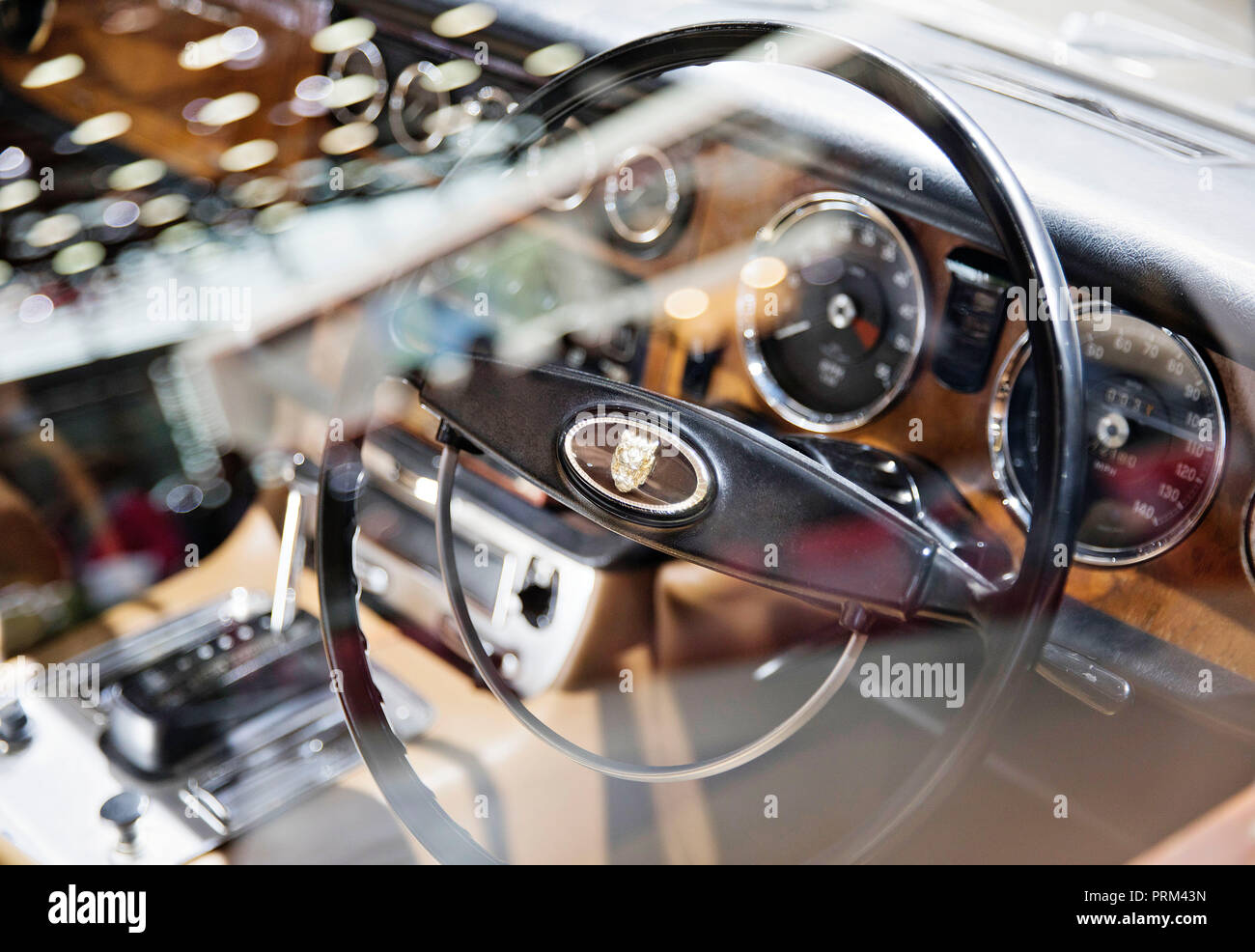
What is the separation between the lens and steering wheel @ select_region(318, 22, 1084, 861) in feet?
2.01

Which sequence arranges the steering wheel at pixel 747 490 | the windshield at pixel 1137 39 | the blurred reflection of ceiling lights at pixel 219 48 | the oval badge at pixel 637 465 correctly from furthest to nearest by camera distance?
the blurred reflection of ceiling lights at pixel 219 48 → the windshield at pixel 1137 39 → the oval badge at pixel 637 465 → the steering wheel at pixel 747 490

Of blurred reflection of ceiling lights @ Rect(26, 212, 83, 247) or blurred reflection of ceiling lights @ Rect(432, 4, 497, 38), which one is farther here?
blurred reflection of ceiling lights @ Rect(26, 212, 83, 247)

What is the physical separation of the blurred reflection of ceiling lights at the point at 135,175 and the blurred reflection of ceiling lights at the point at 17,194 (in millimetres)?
131

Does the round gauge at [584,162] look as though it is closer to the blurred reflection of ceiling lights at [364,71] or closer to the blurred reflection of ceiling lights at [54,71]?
the blurred reflection of ceiling lights at [364,71]

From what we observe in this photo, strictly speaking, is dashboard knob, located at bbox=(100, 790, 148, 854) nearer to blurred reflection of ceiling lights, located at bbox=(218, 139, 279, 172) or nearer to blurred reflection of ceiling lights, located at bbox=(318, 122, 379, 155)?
blurred reflection of ceiling lights, located at bbox=(318, 122, 379, 155)

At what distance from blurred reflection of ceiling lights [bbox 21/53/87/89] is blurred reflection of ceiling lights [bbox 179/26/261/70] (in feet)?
0.83

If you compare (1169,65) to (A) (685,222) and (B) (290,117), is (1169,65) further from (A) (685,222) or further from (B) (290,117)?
(B) (290,117)

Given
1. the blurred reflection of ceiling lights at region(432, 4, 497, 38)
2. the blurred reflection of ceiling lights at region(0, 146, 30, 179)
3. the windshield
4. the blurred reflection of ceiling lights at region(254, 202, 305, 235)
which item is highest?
the windshield

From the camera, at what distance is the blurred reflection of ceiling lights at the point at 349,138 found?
157 centimetres

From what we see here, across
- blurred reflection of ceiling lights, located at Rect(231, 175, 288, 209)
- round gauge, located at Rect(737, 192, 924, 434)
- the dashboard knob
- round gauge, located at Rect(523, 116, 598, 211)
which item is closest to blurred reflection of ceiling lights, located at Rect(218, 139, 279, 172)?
blurred reflection of ceiling lights, located at Rect(231, 175, 288, 209)

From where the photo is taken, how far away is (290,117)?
1.69m

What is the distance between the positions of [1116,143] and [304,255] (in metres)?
1.24

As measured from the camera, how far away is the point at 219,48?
175 cm

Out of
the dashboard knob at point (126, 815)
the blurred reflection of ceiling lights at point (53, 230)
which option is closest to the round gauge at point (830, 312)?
the dashboard knob at point (126, 815)
